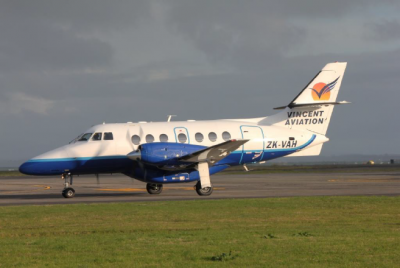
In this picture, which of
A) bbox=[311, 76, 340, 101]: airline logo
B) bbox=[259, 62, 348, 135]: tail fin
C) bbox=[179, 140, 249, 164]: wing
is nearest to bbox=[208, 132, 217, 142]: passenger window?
bbox=[179, 140, 249, 164]: wing

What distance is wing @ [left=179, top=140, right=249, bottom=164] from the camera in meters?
27.2

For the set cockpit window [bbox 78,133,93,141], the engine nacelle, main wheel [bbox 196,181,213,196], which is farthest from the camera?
cockpit window [bbox 78,133,93,141]

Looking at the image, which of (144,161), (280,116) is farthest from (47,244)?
(280,116)

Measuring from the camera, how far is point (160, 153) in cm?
2709

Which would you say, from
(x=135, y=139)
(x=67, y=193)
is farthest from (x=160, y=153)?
(x=67, y=193)

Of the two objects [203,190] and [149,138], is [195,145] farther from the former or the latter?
[149,138]

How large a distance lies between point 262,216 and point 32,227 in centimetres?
722

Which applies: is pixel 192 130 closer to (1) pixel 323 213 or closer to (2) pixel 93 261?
(1) pixel 323 213

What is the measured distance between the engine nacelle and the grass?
4.16 meters

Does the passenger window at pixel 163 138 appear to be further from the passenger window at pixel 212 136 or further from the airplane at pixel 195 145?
the passenger window at pixel 212 136

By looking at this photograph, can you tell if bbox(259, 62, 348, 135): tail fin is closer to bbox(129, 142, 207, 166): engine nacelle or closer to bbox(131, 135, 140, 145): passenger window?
bbox(129, 142, 207, 166): engine nacelle

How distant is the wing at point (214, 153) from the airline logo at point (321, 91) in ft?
21.9

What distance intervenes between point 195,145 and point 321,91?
8418 millimetres

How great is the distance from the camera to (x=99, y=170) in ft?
98.1
